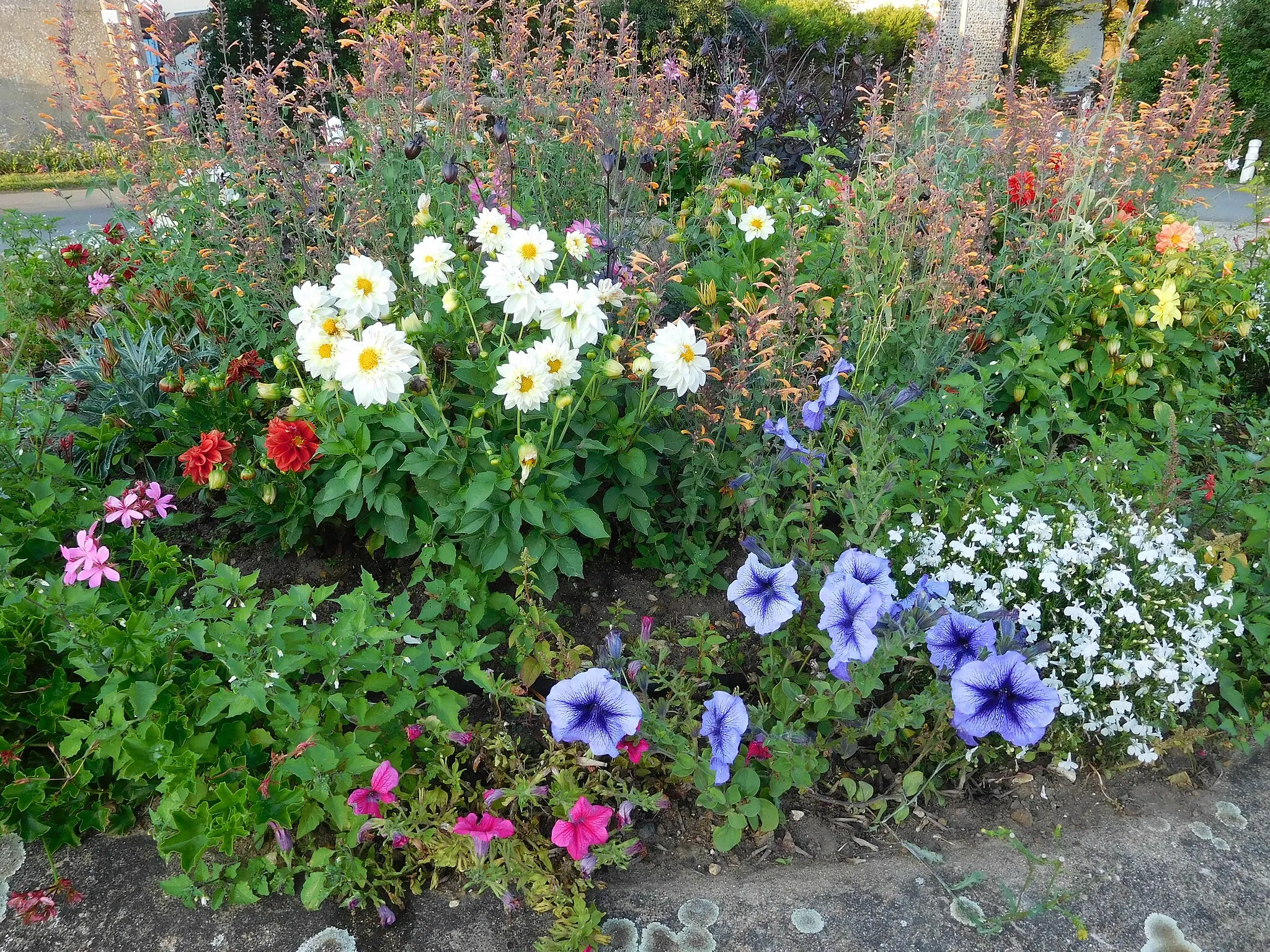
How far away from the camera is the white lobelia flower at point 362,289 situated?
6.55 ft

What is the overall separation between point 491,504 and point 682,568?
26.2 inches

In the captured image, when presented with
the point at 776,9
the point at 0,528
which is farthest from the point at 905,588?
the point at 776,9

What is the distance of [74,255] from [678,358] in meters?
3.22

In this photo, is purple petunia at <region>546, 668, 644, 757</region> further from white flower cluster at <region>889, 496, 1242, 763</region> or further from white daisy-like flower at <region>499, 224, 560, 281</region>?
white daisy-like flower at <region>499, 224, 560, 281</region>

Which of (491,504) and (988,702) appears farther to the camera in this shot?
(491,504)

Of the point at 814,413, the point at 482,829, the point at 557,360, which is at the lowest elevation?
the point at 482,829

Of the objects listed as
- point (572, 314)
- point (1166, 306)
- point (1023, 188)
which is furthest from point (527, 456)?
point (1023, 188)

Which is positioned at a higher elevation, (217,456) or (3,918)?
(217,456)

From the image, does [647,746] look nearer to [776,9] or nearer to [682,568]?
[682,568]

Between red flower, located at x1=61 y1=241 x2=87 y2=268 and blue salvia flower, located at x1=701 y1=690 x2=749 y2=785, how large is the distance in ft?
12.1

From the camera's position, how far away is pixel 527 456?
1.99m

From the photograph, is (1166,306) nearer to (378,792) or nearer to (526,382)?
(526,382)

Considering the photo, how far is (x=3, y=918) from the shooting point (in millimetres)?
1584

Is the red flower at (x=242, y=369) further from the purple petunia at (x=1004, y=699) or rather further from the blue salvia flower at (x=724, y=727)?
the purple petunia at (x=1004, y=699)
